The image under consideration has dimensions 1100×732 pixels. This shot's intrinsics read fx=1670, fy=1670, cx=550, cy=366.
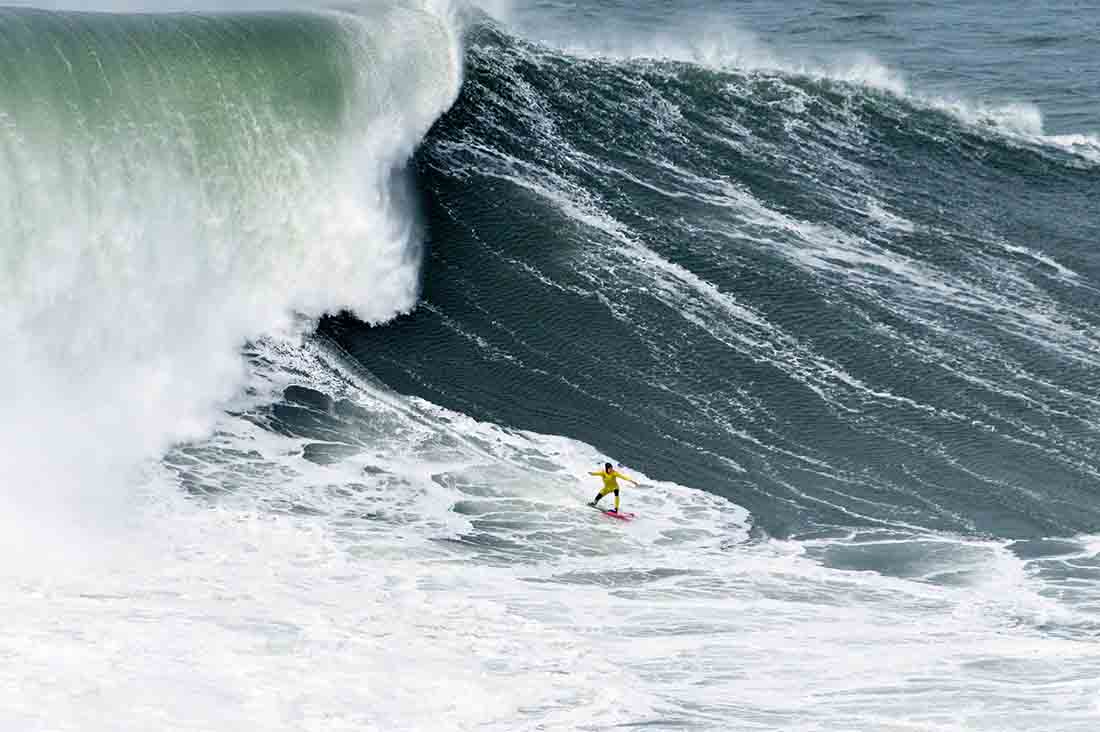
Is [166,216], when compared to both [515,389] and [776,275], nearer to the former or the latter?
[515,389]

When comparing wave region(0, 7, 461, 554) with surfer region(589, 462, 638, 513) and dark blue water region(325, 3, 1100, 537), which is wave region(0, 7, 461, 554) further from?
surfer region(589, 462, 638, 513)

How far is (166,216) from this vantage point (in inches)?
865

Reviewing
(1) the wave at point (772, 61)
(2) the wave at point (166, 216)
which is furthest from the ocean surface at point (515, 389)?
(1) the wave at point (772, 61)

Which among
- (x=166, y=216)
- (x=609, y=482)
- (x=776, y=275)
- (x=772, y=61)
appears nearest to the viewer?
Result: (x=609, y=482)

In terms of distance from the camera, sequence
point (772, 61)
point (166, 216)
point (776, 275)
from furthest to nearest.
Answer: point (772, 61) < point (776, 275) < point (166, 216)

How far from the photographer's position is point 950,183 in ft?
96.7

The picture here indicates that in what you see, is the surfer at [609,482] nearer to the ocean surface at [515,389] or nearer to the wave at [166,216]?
the ocean surface at [515,389]

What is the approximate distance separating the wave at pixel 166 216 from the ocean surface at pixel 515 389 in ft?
0.20

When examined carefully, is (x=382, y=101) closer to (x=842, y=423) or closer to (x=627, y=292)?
(x=627, y=292)

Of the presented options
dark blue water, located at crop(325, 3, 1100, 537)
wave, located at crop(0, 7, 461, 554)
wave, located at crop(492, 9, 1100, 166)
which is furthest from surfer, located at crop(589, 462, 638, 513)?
wave, located at crop(492, 9, 1100, 166)

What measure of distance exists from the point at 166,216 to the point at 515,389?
5.12m

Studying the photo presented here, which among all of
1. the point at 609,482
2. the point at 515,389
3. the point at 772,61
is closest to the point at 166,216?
the point at 515,389

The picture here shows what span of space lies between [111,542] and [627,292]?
32.9 ft

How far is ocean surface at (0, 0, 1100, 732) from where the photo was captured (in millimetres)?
14500
